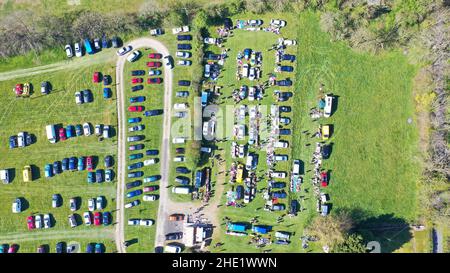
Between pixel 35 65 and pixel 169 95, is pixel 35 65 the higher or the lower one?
the higher one

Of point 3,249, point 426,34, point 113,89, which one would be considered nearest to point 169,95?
point 113,89

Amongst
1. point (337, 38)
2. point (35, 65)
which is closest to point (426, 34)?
point (337, 38)

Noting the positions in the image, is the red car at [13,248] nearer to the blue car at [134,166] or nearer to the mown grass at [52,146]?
the mown grass at [52,146]

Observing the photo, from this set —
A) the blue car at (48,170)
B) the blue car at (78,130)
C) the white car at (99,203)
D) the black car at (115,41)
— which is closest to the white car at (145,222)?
the white car at (99,203)

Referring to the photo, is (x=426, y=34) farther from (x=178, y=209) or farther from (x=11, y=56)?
(x=11, y=56)

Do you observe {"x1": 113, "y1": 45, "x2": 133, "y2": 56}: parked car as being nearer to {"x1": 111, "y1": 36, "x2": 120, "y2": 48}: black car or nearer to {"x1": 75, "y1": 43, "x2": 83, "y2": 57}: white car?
{"x1": 111, "y1": 36, "x2": 120, "y2": 48}: black car

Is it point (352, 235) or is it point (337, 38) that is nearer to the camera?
point (352, 235)

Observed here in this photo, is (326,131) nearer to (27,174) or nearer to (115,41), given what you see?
(115,41)

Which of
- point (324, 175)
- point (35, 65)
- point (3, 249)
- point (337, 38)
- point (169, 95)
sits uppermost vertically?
point (337, 38)
